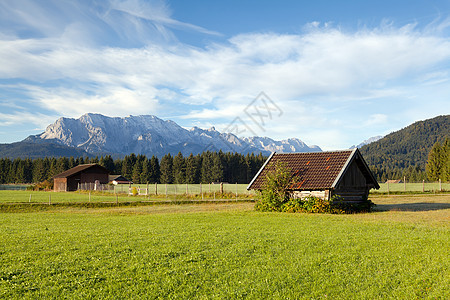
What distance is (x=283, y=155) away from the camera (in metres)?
33.1

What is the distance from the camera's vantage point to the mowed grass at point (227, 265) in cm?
776

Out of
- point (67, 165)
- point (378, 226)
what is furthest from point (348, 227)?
point (67, 165)

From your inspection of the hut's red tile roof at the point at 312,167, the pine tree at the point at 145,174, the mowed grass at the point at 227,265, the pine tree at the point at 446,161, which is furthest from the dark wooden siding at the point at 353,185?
the pine tree at the point at 145,174

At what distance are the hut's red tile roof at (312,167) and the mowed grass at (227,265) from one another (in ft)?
39.6

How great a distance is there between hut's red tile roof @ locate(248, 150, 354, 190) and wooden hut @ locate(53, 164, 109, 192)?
61589mm

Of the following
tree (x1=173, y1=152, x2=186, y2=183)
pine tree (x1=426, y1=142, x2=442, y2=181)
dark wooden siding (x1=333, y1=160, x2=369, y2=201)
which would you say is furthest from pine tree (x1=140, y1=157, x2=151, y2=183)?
dark wooden siding (x1=333, y1=160, x2=369, y2=201)

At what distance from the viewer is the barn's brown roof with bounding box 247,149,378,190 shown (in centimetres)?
2770

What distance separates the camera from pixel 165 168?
134 meters

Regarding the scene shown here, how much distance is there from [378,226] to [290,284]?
1187 cm

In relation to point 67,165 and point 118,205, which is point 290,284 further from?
point 67,165

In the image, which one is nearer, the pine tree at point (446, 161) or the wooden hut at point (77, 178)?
the wooden hut at point (77, 178)

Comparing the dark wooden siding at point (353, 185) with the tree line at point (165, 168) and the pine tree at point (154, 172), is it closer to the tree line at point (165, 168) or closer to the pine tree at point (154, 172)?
the tree line at point (165, 168)

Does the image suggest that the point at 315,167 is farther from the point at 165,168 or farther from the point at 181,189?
the point at 165,168

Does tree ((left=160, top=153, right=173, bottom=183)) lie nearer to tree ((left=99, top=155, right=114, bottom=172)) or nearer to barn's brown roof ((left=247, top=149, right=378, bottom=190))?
tree ((left=99, top=155, right=114, bottom=172))
